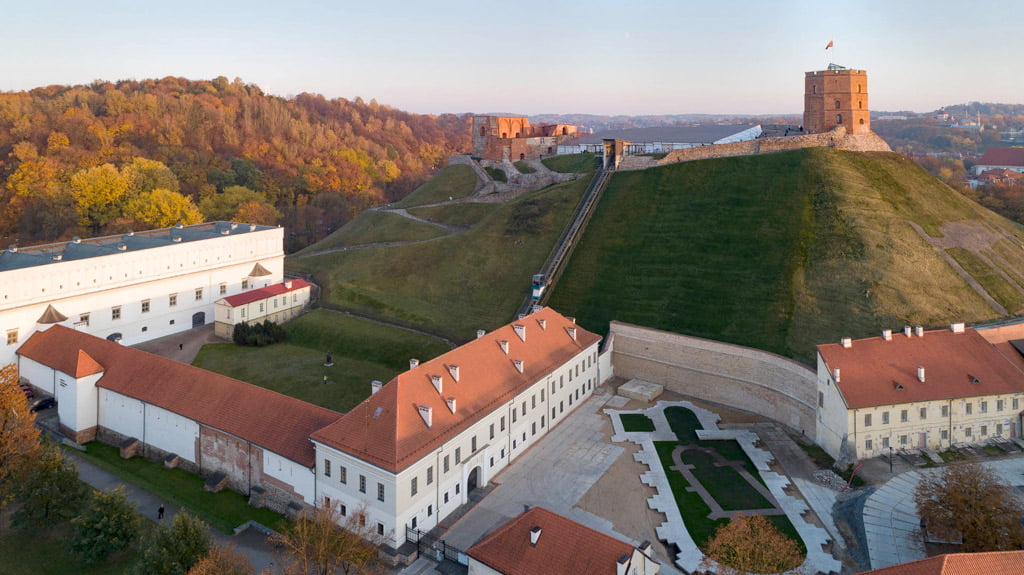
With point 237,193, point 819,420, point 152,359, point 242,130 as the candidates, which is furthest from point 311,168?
point 819,420

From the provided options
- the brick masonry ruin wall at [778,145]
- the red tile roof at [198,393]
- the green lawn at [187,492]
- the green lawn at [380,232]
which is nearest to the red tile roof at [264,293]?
the red tile roof at [198,393]

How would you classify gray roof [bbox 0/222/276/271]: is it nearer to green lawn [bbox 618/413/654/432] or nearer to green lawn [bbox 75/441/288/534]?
green lawn [bbox 75/441/288/534]

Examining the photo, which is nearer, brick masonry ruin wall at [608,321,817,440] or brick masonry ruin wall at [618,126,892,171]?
brick masonry ruin wall at [608,321,817,440]

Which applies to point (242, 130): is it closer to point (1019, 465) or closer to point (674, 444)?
point (674, 444)

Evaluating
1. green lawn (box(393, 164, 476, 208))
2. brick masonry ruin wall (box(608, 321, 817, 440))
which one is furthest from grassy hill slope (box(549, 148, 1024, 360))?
green lawn (box(393, 164, 476, 208))

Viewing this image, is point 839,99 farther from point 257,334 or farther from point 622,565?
point 257,334

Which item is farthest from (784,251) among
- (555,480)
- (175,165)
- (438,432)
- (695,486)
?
(175,165)
